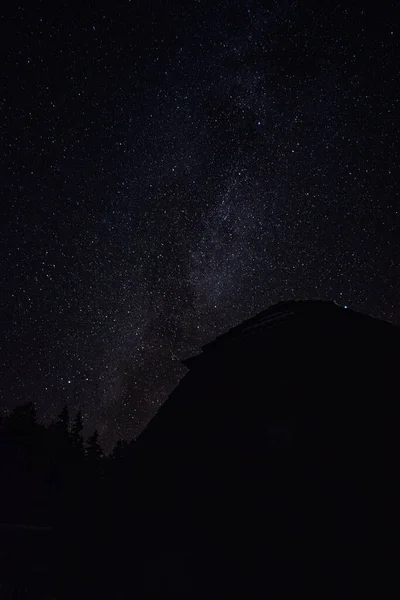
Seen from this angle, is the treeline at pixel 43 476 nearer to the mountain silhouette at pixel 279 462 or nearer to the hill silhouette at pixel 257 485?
the hill silhouette at pixel 257 485

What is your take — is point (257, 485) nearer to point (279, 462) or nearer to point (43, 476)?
point (279, 462)

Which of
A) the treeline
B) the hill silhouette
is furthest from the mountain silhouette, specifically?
the treeline

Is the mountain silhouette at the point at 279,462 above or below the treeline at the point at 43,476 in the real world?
above

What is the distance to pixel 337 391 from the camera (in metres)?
11.6

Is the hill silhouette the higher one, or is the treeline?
the hill silhouette

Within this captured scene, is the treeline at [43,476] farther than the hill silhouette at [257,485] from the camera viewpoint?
Yes

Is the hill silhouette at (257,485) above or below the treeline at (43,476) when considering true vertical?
above

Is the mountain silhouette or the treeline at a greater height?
the mountain silhouette

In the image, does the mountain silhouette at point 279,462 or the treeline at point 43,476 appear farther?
the treeline at point 43,476

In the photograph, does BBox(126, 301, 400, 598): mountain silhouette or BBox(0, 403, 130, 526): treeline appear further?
BBox(0, 403, 130, 526): treeline

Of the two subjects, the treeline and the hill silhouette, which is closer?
the hill silhouette

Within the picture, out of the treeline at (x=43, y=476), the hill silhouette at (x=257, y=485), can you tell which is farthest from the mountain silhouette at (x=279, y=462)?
the treeline at (x=43, y=476)

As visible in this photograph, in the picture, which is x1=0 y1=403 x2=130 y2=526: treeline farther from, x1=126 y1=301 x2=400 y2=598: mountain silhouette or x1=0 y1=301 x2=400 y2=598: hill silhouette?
x1=126 y1=301 x2=400 y2=598: mountain silhouette

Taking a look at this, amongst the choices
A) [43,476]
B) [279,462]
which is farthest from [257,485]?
[43,476]
